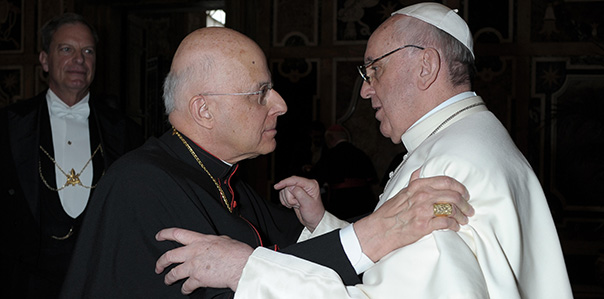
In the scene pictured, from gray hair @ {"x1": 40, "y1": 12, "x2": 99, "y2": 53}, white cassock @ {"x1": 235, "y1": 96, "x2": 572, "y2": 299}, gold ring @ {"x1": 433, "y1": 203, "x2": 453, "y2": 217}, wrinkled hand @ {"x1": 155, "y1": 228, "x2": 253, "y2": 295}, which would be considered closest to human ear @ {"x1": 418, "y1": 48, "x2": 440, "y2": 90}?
white cassock @ {"x1": 235, "y1": 96, "x2": 572, "y2": 299}

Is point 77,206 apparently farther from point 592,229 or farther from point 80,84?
point 592,229

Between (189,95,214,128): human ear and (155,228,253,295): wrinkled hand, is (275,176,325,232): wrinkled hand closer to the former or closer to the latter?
(189,95,214,128): human ear

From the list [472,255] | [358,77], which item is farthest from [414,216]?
[358,77]

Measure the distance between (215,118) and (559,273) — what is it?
1271 mm

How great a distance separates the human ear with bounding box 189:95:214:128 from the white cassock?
0.65 meters

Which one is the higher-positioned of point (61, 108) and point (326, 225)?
point (61, 108)

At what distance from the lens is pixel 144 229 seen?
74.1 inches

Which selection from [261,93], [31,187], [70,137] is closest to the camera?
[261,93]

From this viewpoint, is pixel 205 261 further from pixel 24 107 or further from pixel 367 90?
pixel 24 107

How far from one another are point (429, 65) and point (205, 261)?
1.06m

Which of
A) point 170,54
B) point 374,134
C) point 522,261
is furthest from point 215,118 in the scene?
point 170,54

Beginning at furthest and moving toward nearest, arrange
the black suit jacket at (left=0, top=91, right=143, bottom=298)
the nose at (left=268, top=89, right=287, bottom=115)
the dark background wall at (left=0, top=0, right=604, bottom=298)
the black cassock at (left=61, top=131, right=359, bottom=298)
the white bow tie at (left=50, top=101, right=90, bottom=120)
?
the dark background wall at (left=0, top=0, right=604, bottom=298) < the white bow tie at (left=50, top=101, right=90, bottom=120) < the black suit jacket at (left=0, top=91, right=143, bottom=298) < the nose at (left=268, top=89, right=287, bottom=115) < the black cassock at (left=61, top=131, right=359, bottom=298)

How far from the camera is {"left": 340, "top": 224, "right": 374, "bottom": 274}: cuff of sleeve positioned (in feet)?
5.77

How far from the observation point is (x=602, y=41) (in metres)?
7.07
